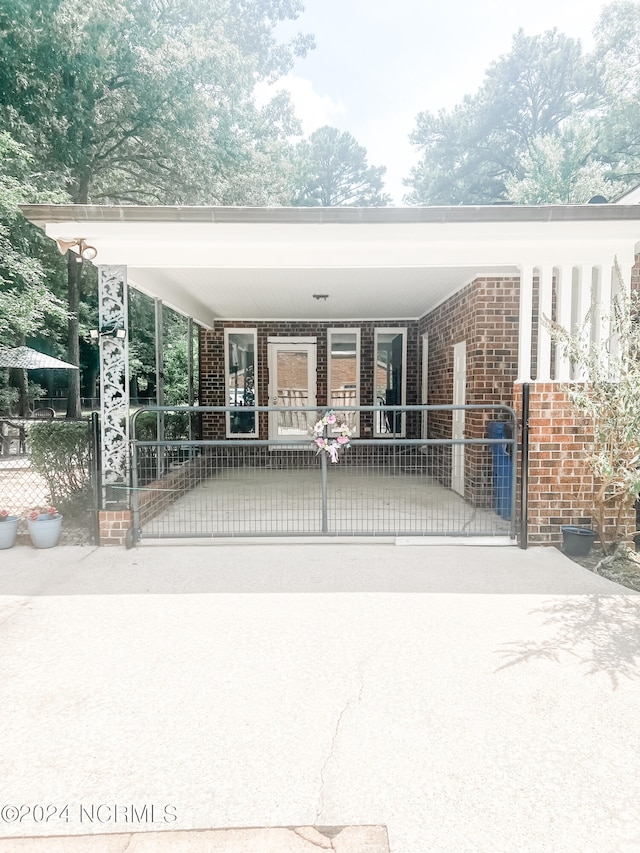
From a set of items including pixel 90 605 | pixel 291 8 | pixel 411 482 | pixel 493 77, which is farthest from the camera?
pixel 493 77

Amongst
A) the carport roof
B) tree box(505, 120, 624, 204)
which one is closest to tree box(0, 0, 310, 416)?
tree box(505, 120, 624, 204)

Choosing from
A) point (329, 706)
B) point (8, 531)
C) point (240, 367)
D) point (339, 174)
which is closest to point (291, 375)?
point (240, 367)

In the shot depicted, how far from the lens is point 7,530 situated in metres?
4.79

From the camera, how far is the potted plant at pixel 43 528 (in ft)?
15.6

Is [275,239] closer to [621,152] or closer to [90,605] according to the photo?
[90,605]

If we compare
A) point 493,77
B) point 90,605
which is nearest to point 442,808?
point 90,605

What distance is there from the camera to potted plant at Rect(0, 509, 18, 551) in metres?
4.77

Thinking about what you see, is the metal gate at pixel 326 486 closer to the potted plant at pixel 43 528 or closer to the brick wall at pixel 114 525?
the brick wall at pixel 114 525

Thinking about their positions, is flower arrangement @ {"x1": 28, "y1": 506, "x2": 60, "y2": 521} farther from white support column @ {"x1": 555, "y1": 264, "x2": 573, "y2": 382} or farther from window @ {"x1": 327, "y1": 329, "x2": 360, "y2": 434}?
window @ {"x1": 327, "y1": 329, "x2": 360, "y2": 434}

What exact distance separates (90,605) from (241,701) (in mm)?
1597

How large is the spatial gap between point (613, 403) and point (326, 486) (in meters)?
2.67

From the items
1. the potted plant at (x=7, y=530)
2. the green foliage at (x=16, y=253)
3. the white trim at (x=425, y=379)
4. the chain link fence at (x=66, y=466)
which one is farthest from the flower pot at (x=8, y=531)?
the green foliage at (x=16, y=253)

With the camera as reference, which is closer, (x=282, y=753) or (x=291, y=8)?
(x=282, y=753)

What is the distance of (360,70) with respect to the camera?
20188 mm
